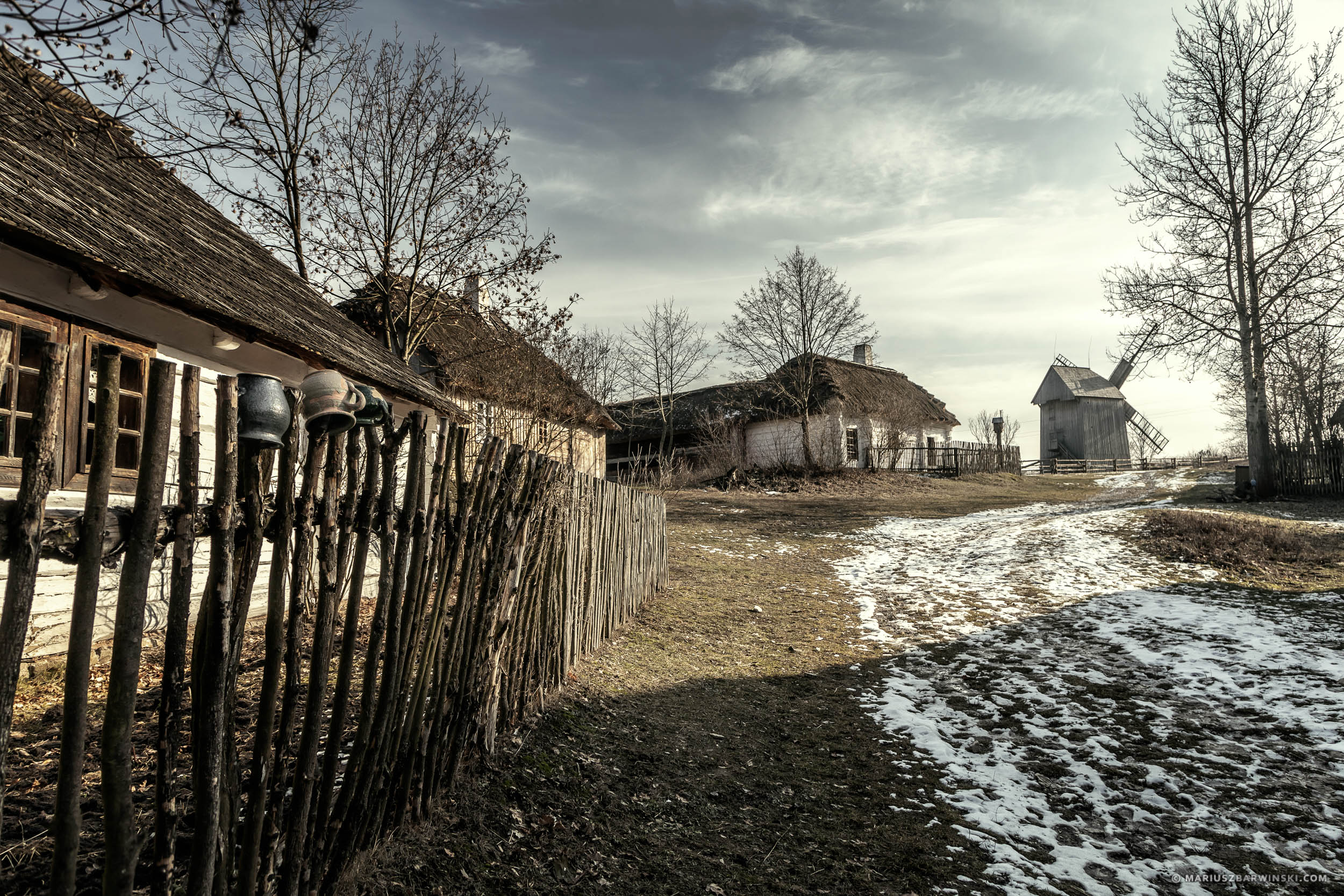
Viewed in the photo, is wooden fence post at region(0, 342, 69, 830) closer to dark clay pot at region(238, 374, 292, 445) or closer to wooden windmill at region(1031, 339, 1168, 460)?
dark clay pot at region(238, 374, 292, 445)

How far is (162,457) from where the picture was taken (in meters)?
1.57

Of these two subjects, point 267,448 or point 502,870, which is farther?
point 502,870

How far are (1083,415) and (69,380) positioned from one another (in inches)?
1680

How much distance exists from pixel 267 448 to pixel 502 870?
1.91 metres

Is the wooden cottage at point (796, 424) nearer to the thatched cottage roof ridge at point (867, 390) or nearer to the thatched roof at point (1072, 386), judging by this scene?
the thatched cottage roof ridge at point (867, 390)

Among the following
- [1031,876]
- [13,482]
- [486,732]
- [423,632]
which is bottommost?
[1031,876]

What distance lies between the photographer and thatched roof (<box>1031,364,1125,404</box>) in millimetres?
38562

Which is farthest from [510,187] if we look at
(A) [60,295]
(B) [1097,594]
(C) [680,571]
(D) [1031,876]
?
(D) [1031,876]

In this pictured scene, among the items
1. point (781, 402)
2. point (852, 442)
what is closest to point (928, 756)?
point (781, 402)

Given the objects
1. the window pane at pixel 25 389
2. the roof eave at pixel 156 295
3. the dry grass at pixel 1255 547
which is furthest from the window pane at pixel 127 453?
the dry grass at pixel 1255 547

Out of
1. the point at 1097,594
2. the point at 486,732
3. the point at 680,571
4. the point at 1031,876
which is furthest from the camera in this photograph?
the point at 680,571

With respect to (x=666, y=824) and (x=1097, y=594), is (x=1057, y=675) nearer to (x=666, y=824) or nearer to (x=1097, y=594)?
(x=1097, y=594)

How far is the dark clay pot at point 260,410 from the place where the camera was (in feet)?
5.68

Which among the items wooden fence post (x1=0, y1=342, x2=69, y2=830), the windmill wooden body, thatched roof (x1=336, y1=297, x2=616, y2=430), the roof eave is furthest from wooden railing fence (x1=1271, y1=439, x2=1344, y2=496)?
the windmill wooden body
